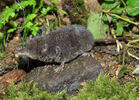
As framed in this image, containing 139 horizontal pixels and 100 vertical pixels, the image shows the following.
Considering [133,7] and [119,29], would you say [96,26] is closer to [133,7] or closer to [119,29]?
[119,29]

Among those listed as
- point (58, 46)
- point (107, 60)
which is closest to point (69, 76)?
point (58, 46)

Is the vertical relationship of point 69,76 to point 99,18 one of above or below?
below

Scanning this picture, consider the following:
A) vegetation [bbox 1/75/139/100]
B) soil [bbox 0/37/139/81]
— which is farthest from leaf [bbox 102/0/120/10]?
vegetation [bbox 1/75/139/100]

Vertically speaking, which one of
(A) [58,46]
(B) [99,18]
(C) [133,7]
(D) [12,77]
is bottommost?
(D) [12,77]

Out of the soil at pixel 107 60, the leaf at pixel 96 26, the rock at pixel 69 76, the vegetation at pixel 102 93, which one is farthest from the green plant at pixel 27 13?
the vegetation at pixel 102 93

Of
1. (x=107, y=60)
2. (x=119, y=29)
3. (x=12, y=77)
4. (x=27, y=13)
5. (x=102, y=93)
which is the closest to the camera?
(x=102, y=93)

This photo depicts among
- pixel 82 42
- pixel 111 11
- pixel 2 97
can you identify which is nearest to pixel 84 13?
pixel 111 11
